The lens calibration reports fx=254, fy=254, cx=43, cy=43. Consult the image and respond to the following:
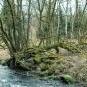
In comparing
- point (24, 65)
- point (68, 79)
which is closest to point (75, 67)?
point (68, 79)

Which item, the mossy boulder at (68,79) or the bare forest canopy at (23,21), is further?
the bare forest canopy at (23,21)

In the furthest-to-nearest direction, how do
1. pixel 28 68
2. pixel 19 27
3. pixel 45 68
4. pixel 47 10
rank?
pixel 47 10, pixel 19 27, pixel 28 68, pixel 45 68

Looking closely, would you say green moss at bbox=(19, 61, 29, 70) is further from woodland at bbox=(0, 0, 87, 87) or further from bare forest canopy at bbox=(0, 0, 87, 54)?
bare forest canopy at bbox=(0, 0, 87, 54)

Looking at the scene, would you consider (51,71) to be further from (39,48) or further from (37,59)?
(37,59)

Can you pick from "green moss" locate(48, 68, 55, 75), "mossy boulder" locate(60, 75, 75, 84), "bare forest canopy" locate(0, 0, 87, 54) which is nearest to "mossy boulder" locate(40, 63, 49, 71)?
"green moss" locate(48, 68, 55, 75)

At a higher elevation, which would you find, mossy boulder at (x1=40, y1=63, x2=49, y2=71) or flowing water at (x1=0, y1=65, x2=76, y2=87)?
mossy boulder at (x1=40, y1=63, x2=49, y2=71)

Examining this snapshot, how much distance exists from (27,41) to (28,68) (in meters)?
3.04

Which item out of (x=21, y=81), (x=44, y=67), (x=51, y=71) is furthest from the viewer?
(x=44, y=67)

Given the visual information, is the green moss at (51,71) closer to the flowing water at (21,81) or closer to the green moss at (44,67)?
the green moss at (44,67)

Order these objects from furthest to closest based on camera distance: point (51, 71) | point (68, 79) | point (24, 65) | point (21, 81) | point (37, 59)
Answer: point (37, 59), point (24, 65), point (51, 71), point (21, 81), point (68, 79)

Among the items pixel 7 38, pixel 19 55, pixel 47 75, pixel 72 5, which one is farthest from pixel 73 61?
pixel 72 5

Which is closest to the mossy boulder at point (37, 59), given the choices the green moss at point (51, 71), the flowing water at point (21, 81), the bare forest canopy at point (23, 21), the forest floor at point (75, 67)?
the bare forest canopy at point (23, 21)

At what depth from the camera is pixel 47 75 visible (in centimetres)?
1376

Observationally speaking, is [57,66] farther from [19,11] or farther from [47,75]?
[19,11]
